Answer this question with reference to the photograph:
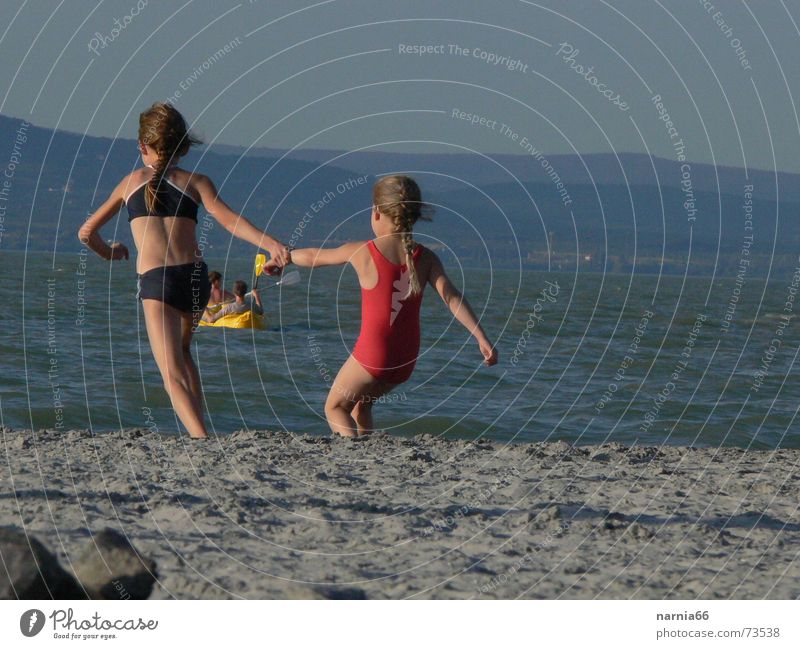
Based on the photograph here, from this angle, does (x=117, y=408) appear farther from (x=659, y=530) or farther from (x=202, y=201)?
(x=659, y=530)

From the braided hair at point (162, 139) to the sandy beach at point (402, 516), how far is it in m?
1.63

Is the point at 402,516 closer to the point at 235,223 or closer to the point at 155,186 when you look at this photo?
the point at 235,223

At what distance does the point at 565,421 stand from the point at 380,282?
6.66 meters

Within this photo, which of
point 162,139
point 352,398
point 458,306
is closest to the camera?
point 162,139

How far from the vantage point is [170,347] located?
706 centimetres

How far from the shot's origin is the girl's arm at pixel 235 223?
6707mm

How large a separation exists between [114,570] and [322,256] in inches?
103

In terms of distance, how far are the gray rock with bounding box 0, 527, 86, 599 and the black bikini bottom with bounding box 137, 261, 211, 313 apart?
8.22ft

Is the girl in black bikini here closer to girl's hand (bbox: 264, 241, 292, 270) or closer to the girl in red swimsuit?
girl's hand (bbox: 264, 241, 292, 270)

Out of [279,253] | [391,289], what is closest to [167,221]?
[279,253]

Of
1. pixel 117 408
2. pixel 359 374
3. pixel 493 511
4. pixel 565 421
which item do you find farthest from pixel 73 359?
pixel 493 511
